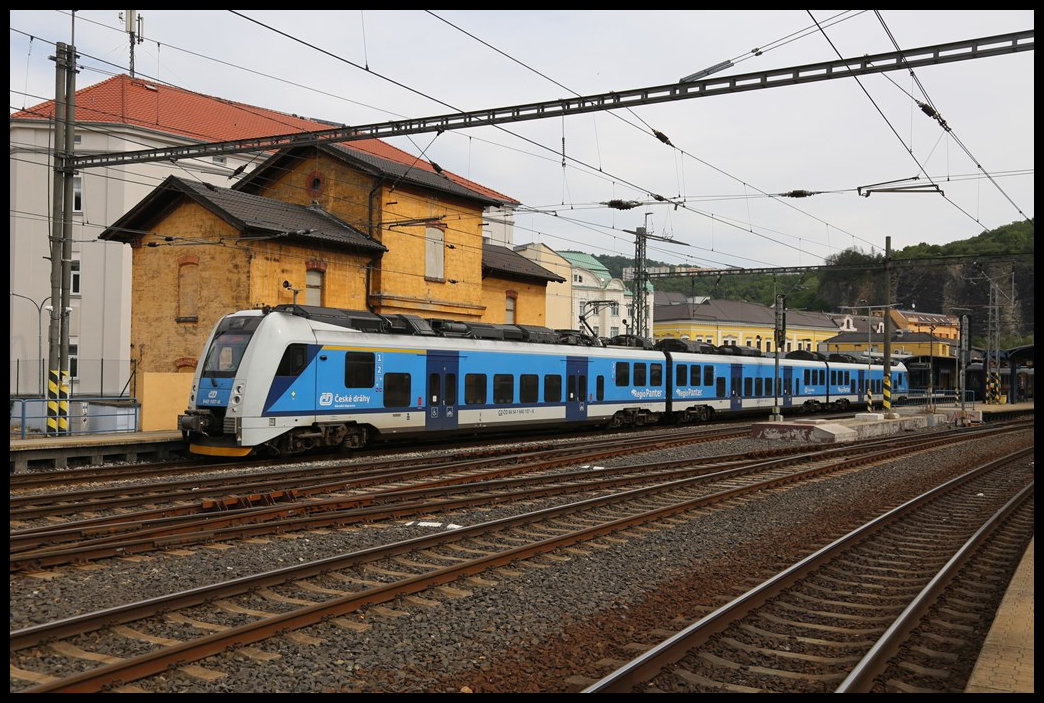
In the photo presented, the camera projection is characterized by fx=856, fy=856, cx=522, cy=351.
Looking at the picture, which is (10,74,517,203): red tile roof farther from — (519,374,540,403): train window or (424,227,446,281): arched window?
(519,374,540,403): train window

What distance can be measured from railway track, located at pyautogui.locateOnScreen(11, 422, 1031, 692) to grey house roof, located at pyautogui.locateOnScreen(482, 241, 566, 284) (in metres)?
26.2

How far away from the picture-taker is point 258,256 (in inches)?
1038

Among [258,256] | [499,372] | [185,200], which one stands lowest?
[499,372]

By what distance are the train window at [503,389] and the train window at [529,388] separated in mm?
374

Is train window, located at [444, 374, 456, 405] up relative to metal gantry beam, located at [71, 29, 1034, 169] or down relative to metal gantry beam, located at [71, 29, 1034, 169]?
down

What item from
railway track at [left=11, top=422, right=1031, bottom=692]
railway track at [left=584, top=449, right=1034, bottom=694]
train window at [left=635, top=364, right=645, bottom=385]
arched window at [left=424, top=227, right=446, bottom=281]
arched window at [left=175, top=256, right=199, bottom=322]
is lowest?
railway track at [left=584, top=449, right=1034, bottom=694]

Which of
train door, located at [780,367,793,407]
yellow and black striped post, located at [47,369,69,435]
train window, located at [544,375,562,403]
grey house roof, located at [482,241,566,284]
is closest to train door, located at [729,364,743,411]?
train door, located at [780,367,793,407]

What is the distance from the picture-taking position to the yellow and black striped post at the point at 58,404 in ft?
61.2

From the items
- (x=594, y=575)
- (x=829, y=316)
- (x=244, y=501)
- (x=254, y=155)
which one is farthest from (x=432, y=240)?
(x=829, y=316)

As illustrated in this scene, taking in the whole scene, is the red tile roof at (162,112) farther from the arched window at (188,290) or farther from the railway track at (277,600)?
the railway track at (277,600)

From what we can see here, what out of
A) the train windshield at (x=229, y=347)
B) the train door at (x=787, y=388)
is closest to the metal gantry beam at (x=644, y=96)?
the train windshield at (x=229, y=347)

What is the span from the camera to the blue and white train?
16.7 m

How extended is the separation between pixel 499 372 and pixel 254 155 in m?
25.2

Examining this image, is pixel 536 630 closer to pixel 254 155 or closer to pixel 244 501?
pixel 244 501
